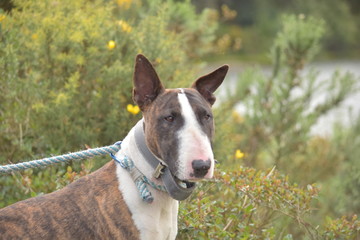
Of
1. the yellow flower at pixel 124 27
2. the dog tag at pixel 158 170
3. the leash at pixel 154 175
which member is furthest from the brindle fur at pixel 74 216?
the yellow flower at pixel 124 27

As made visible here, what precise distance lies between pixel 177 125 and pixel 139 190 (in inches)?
15.2

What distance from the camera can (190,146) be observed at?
2.52 metres

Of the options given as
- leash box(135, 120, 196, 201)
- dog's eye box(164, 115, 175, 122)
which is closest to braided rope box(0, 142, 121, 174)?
leash box(135, 120, 196, 201)

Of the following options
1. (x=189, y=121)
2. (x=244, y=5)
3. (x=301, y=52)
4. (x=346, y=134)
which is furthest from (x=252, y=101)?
(x=244, y=5)

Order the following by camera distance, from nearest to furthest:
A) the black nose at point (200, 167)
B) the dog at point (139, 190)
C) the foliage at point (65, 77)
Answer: the black nose at point (200, 167) → the dog at point (139, 190) → the foliage at point (65, 77)

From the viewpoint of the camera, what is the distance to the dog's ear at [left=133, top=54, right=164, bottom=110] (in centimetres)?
284

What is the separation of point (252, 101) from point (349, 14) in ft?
117

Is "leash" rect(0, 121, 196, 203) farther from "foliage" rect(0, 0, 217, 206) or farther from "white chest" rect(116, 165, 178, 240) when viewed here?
"foliage" rect(0, 0, 217, 206)

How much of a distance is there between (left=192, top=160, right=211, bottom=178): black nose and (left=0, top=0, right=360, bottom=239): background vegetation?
98 cm

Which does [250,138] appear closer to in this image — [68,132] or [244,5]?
[68,132]

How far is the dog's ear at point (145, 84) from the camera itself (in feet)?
9.32

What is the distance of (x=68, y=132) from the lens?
4.57m

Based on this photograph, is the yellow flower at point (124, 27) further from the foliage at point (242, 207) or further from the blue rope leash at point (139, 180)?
the blue rope leash at point (139, 180)

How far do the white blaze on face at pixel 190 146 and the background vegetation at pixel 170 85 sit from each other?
970 millimetres
